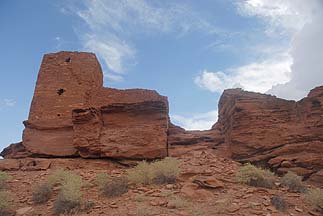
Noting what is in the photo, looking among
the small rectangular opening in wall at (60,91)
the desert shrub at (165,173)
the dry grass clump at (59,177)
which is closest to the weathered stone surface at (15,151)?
the small rectangular opening in wall at (60,91)

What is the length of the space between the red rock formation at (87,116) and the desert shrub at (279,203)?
18.1ft

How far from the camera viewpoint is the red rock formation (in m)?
14.2

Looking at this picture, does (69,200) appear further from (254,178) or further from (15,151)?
(15,151)

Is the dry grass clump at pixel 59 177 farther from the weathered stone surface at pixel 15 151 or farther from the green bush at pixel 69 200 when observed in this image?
the weathered stone surface at pixel 15 151

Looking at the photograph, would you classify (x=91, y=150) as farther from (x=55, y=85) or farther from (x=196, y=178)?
(x=196, y=178)

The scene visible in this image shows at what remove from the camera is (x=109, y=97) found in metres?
15.4

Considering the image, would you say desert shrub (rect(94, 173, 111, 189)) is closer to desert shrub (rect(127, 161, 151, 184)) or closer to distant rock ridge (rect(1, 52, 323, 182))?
desert shrub (rect(127, 161, 151, 184))

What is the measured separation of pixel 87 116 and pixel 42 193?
4.53 m

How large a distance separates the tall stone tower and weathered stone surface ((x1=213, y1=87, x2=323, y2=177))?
257 inches

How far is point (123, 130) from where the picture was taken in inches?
571

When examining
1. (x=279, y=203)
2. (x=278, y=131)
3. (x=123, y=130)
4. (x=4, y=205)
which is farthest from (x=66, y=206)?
(x=278, y=131)

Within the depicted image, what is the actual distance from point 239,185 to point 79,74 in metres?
9.09

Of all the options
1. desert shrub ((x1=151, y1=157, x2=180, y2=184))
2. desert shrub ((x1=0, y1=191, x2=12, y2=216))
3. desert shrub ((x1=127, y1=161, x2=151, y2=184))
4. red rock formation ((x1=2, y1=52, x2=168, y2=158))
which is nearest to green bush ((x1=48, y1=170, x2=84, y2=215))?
desert shrub ((x1=0, y1=191, x2=12, y2=216))

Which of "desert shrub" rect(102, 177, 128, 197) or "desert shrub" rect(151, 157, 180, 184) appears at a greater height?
"desert shrub" rect(151, 157, 180, 184)
